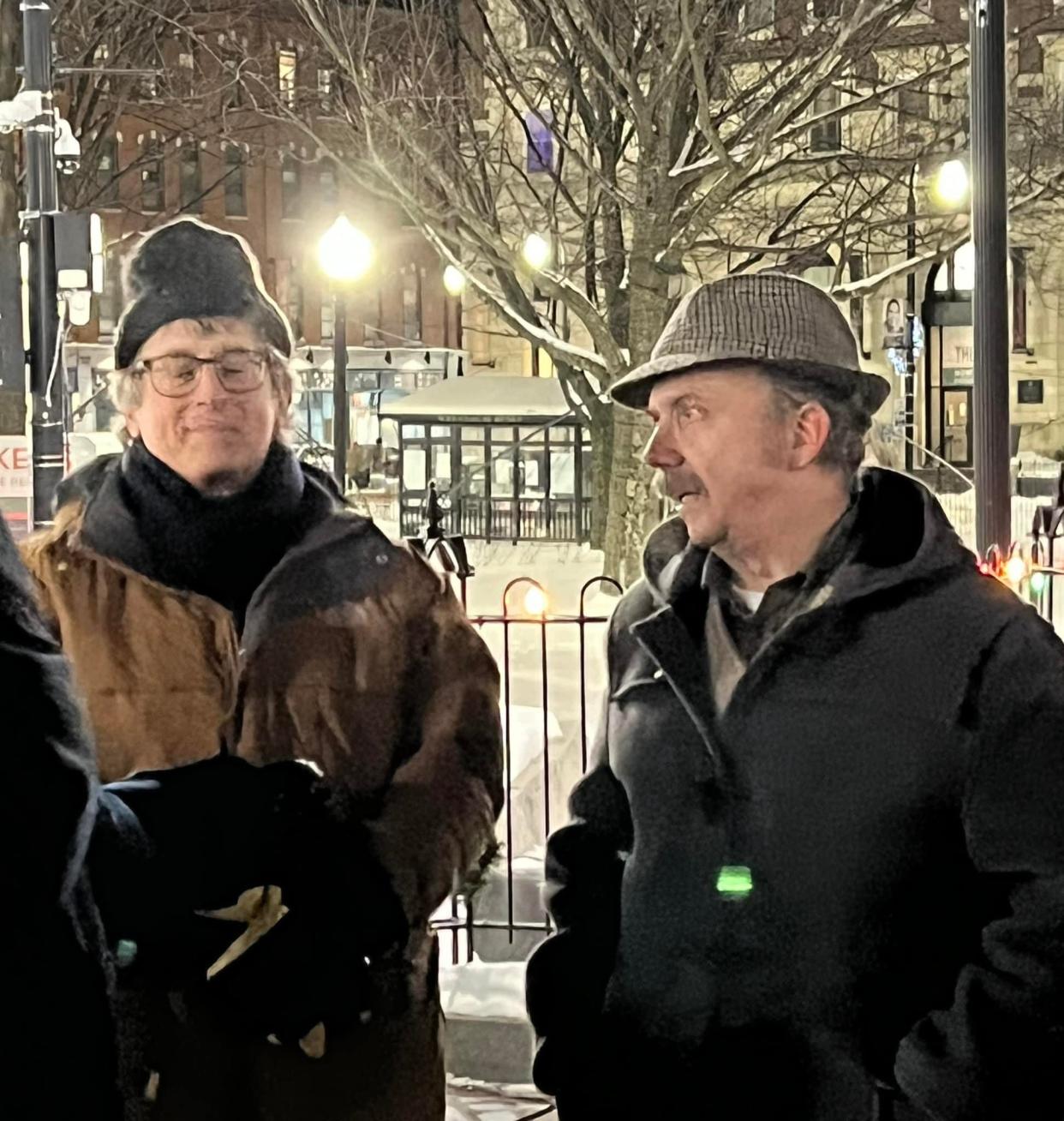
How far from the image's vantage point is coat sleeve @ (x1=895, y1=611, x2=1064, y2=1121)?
2219 millimetres

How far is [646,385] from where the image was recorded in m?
2.63

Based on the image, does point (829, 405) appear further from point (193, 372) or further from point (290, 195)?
point (290, 195)

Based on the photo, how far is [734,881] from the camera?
7.91 ft

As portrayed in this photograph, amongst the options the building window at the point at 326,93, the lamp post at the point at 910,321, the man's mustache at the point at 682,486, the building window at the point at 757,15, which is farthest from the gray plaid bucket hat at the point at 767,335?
the building window at the point at 326,93

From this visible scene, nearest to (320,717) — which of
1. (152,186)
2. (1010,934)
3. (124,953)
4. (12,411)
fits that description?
(124,953)

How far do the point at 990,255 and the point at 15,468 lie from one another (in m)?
6.95

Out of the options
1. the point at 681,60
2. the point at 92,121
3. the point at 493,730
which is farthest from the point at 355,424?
the point at 493,730

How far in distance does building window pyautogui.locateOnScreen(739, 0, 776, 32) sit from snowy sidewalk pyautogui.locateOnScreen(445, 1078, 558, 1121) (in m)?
10.2

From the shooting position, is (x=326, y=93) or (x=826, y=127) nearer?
(x=326, y=93)

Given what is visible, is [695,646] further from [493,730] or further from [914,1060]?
[914,1060]

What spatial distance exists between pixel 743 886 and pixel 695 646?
384mm

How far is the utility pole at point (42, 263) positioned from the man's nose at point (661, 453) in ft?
24.3

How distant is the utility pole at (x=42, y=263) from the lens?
31.1 ft

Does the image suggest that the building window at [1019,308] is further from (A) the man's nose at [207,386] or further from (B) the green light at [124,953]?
(B) the green light at [124,953]
